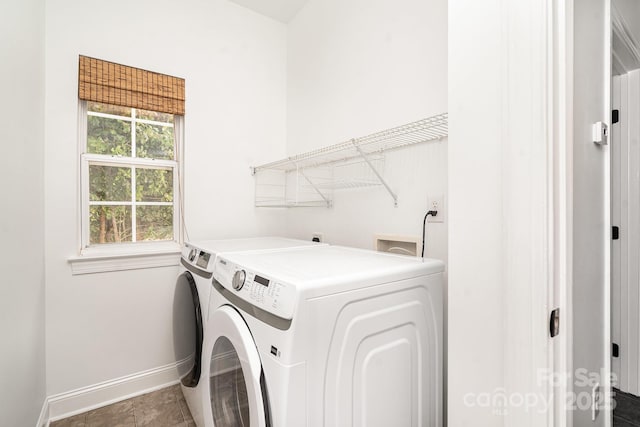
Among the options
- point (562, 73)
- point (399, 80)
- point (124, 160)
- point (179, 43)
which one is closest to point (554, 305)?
point (562, 73)

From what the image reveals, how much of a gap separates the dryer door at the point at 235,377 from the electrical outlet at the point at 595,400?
112 centimetres

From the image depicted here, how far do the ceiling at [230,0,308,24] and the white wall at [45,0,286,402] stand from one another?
6 centimetres

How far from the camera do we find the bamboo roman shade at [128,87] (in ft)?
6.12

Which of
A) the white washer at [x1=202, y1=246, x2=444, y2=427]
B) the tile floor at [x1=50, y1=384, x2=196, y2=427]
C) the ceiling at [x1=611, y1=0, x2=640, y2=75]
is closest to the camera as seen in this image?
the white washer at [x1=202, y1=246, x2=444, y2=427]

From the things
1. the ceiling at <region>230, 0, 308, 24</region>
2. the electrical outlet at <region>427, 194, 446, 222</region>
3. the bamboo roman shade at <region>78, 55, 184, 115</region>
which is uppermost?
the ceiling at <region>230, 0, 308, 24</region>

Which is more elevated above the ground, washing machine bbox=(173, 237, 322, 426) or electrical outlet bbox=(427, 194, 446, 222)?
electrical outlet bbox=(427, 194, 446, 222)

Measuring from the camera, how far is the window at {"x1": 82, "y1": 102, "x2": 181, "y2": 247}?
6.46 ft

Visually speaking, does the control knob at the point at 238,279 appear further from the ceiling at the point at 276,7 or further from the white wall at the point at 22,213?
the ceiling at the point at 276,7

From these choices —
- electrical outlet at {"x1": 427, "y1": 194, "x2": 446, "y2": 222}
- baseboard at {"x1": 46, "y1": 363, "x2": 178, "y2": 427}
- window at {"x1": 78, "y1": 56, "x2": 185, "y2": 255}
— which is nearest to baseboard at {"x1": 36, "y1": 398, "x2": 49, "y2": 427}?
baseboard at {"x1": 46, "y1": 363, "x2": 178, "y2": 427}

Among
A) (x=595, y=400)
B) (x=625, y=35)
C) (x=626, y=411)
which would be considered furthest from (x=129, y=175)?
(x=626, y=411)

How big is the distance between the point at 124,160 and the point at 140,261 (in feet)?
2.32

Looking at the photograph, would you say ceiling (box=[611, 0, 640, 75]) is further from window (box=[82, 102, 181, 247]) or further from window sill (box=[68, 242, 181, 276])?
window sill (box=[68, 242, 181, 276])

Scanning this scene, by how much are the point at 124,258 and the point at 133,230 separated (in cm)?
22

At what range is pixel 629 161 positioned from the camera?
1.81 metres
